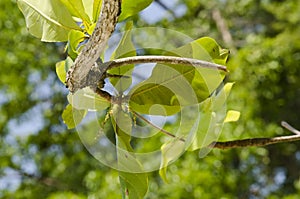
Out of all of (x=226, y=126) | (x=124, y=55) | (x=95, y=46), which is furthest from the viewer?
(x=226, y=126)

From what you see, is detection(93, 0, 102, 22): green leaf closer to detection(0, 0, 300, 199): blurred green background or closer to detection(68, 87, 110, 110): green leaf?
detection(68, 87, 110, 110): green leaf

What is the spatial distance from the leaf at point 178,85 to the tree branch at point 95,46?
0.23 ft

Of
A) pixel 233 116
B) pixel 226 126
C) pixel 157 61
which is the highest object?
pixel 157 61

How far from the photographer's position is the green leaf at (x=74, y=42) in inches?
14.6

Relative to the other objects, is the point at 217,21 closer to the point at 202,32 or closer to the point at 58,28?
the point at 202,32

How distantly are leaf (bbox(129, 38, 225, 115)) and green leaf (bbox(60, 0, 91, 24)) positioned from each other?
0.20 feet

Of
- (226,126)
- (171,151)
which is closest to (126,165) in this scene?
(171,151)

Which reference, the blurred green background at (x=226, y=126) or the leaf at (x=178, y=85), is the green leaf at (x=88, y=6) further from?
the blurred green background at (x=226, y=126)

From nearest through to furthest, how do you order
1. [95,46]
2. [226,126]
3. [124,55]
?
[95,46] < [124,55] < [226,126]

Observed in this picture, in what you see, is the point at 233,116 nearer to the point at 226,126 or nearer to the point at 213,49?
the point at 213,49

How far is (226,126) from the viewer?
7.11 ft

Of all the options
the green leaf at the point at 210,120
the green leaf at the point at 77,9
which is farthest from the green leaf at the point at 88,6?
the green leaf at the point at 210,120

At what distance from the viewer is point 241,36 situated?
10.4ft

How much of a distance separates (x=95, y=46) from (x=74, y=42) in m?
0.06
